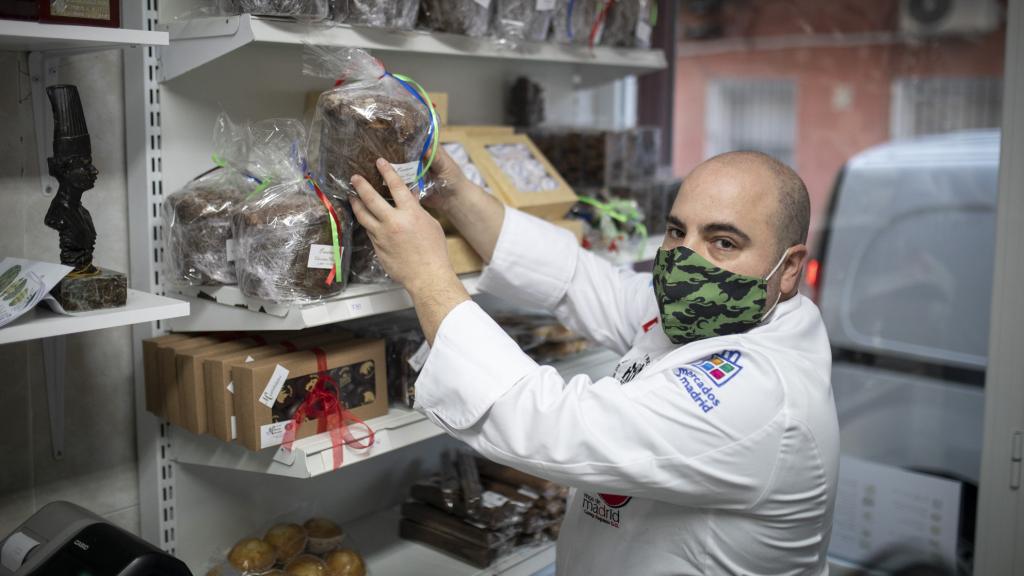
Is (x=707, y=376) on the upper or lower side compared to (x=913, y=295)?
upper

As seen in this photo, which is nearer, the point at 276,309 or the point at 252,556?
the point at 276,309

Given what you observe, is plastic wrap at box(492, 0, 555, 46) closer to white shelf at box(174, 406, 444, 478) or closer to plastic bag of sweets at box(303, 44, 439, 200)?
plastic bag of sweets at box(303, 44, 439, 200)

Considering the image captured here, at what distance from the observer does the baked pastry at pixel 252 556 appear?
1896mm

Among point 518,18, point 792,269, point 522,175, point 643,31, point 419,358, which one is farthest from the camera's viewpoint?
point 643,31

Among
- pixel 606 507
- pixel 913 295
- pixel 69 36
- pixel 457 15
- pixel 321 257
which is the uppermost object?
pixel 457 15

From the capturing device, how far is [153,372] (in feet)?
5.86

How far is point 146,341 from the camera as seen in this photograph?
1.79m

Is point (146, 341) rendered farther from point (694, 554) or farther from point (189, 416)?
point (694, 554)

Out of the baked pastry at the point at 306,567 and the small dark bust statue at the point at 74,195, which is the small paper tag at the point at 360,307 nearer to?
the small dark bust statue at the point at 74,195

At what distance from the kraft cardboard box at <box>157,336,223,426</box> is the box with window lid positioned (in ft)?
2.51

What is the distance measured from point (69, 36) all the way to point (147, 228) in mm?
522

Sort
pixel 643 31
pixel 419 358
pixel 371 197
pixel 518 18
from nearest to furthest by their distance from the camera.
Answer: pixel 371 197
pixel 419 358
pixel 518 18
pixel 643 31

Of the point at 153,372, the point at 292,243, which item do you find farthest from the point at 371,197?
the point at 153,372

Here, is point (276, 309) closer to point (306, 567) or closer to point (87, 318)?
point (87, 318)
